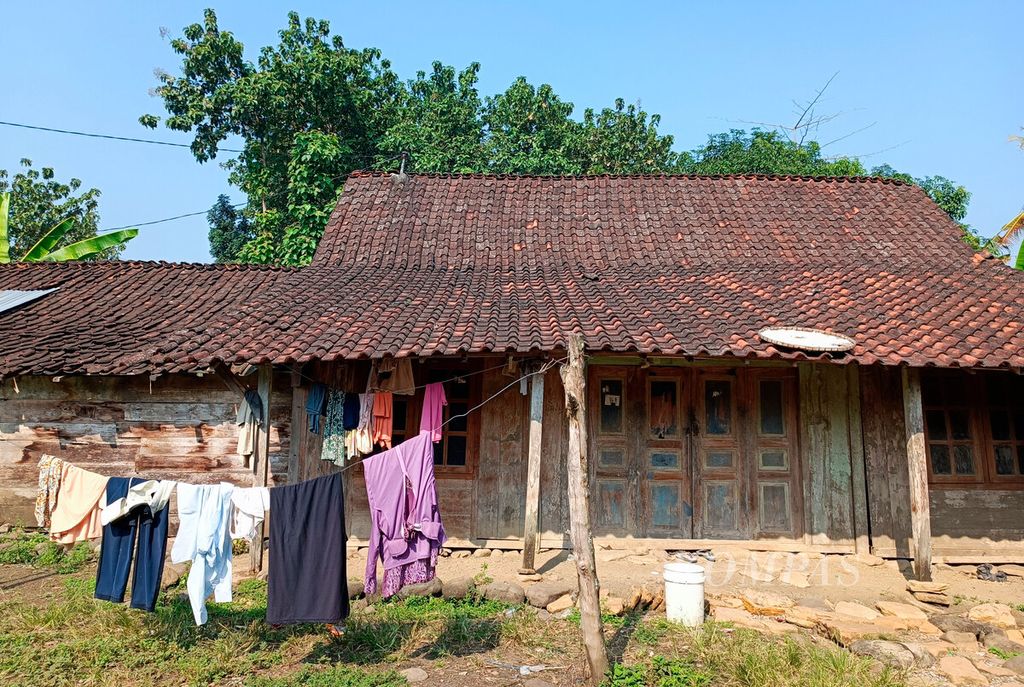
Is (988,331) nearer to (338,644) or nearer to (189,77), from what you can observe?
(338,644)

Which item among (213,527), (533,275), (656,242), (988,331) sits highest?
(656,242)

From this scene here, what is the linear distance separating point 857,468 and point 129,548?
7.97m

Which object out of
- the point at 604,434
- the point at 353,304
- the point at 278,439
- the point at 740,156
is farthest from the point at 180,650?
the point at 740,156

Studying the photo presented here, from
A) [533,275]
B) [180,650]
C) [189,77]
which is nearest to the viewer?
[180,650]

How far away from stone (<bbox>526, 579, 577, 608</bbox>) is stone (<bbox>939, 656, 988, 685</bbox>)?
3.18m

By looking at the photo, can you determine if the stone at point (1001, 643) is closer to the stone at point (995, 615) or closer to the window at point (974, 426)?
the stone at point (995, 615)

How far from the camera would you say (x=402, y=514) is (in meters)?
5.82

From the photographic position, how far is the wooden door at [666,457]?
873 centimetres

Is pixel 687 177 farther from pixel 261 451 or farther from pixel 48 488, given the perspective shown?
pixel 48 488

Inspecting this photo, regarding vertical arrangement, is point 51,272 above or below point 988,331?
above

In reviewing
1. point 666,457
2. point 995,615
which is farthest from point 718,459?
point 995,615

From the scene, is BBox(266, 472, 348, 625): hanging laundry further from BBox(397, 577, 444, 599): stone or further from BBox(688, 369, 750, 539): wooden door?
BBox(688, 369, 750, 539): wooden door

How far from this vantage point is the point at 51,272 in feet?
38.7

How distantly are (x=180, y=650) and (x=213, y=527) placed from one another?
1215mm
